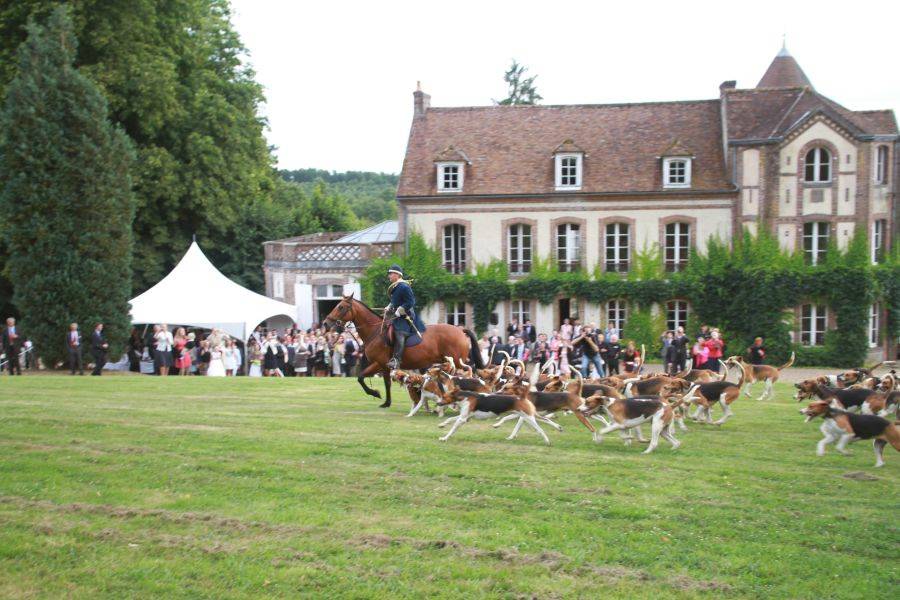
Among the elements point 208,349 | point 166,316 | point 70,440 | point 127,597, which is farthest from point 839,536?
point 166,316

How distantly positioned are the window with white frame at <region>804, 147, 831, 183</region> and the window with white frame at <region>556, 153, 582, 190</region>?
885cm

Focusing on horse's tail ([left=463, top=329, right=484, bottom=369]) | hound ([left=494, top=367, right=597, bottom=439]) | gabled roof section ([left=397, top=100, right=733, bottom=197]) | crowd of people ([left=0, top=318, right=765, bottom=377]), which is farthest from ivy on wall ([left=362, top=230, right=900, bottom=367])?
hound ([left=494, top=367, right=597, bottom=439])

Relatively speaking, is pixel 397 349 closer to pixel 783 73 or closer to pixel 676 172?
pixel 676 172

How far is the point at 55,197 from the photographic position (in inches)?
1073

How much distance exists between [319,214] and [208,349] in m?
31.8

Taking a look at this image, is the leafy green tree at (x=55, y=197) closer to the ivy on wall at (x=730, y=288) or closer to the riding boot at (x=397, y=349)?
the ivy on wall at (x=730, y=288)

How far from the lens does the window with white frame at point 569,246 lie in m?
37.0

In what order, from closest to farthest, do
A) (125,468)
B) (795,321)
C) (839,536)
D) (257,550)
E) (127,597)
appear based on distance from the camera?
(127,597), (257,550), (839,536), (125,468), (795,321)

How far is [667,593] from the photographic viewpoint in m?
7.79

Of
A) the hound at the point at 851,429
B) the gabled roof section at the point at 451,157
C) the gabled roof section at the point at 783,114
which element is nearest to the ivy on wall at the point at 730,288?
the gabled roof section at the point at 451,157

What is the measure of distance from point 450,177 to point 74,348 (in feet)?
55.5

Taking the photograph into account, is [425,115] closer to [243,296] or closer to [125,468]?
[243,296]

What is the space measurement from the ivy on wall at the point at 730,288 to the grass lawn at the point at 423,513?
21.5 metres

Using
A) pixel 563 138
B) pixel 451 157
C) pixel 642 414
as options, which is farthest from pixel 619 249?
pixel 642 414
